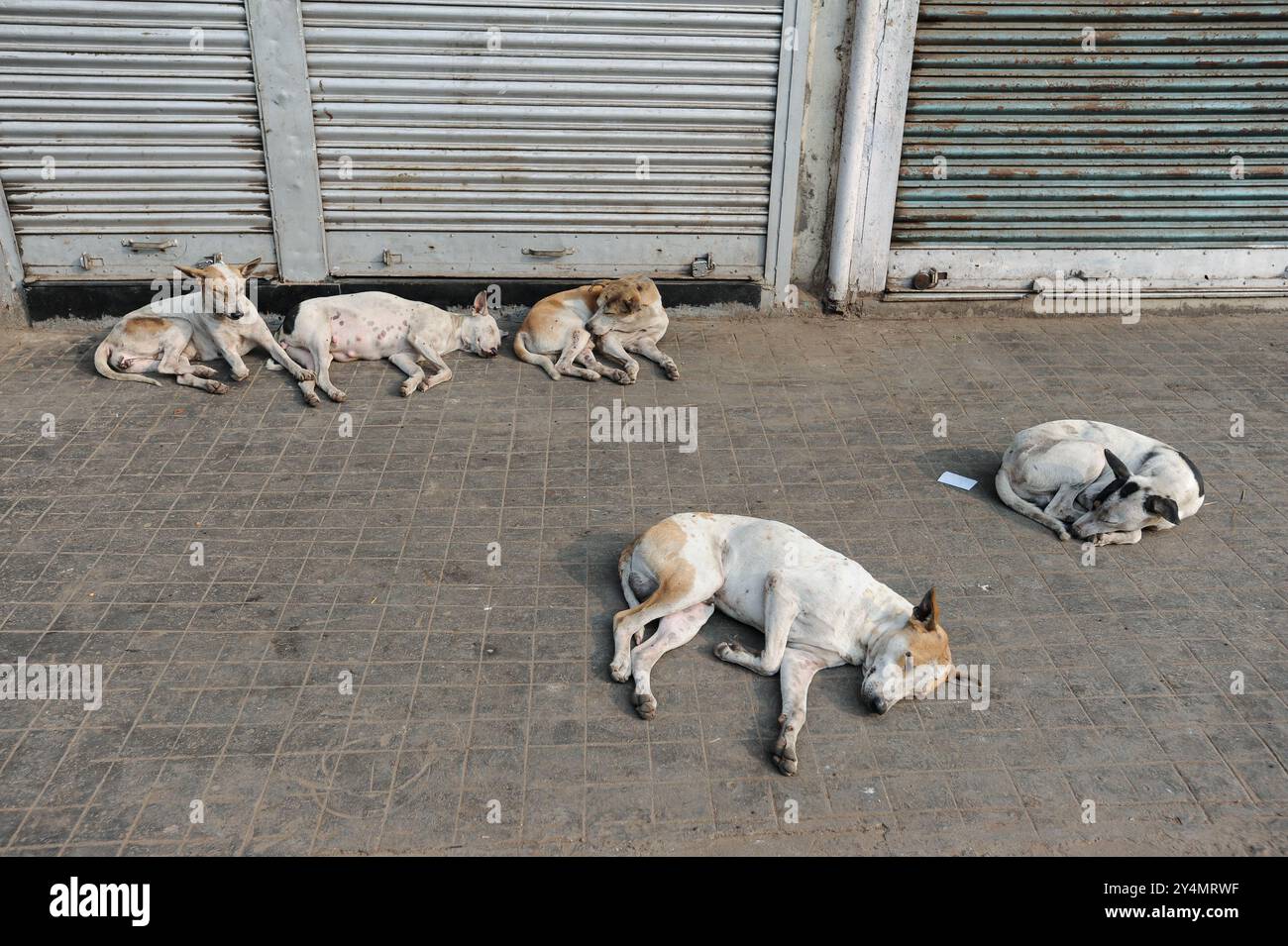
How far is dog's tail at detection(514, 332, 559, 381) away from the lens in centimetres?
860

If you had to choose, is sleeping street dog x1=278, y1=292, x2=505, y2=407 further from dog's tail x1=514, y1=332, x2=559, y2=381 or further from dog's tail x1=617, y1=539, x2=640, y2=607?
dog's tail x1=617, y1=539, x2=640, y2=607

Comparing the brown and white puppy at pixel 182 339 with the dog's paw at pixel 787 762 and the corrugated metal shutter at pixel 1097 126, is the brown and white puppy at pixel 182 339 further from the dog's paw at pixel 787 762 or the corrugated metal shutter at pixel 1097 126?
the corrugated metal shutter at pixel 1097 126

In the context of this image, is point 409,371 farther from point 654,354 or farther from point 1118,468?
point 1118,468

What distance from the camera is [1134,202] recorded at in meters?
9.68

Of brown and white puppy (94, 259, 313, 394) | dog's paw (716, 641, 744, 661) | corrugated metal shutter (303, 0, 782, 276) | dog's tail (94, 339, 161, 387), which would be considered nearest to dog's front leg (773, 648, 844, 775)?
dog's paw (716, 641, 744, 661)

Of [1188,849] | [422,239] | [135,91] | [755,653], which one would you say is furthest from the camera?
[422,239]

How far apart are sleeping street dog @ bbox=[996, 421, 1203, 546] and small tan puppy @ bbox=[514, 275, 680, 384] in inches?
120

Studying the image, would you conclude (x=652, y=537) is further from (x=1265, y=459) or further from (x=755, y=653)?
(x=1265, y=459)

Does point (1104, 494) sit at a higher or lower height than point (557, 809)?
higher

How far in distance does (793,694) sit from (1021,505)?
8.57 ft

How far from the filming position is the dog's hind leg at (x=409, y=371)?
821 cm

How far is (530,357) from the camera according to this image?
345 inches

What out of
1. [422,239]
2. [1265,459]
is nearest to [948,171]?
[1265,459]

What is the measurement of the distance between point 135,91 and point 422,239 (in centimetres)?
259
